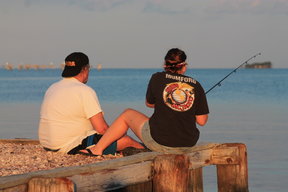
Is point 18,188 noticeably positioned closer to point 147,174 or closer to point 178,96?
point 147,174

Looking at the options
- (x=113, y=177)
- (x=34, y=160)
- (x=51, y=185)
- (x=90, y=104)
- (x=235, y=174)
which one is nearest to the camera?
(x=51, y=185)

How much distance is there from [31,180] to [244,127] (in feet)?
50.7

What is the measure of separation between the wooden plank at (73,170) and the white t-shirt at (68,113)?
1.21 m

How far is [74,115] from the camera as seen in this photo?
7.79 meters

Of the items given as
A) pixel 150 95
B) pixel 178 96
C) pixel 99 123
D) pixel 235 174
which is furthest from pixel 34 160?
pixel 235 174

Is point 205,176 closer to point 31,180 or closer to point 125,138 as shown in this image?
point 125,138

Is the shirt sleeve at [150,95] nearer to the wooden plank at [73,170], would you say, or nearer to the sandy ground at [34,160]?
the wooden plank at [73,170]

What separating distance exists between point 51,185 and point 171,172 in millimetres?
1626

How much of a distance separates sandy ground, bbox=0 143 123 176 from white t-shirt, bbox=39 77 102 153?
0.62 ft

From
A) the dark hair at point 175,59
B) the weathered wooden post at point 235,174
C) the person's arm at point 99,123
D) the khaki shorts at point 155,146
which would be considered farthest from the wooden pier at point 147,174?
the dark hair at point 175,59

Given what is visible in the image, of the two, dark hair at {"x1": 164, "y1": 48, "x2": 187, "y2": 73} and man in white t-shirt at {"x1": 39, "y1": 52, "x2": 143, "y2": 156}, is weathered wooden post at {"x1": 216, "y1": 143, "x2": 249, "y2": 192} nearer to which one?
man in white t-shirt at {"x1": 39, "y1": 52, "x2": 143, "y2": 156}

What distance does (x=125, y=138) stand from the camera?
25.7 feet

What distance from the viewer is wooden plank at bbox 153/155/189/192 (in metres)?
6.38

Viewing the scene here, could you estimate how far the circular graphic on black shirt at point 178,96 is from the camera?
6.98 m
